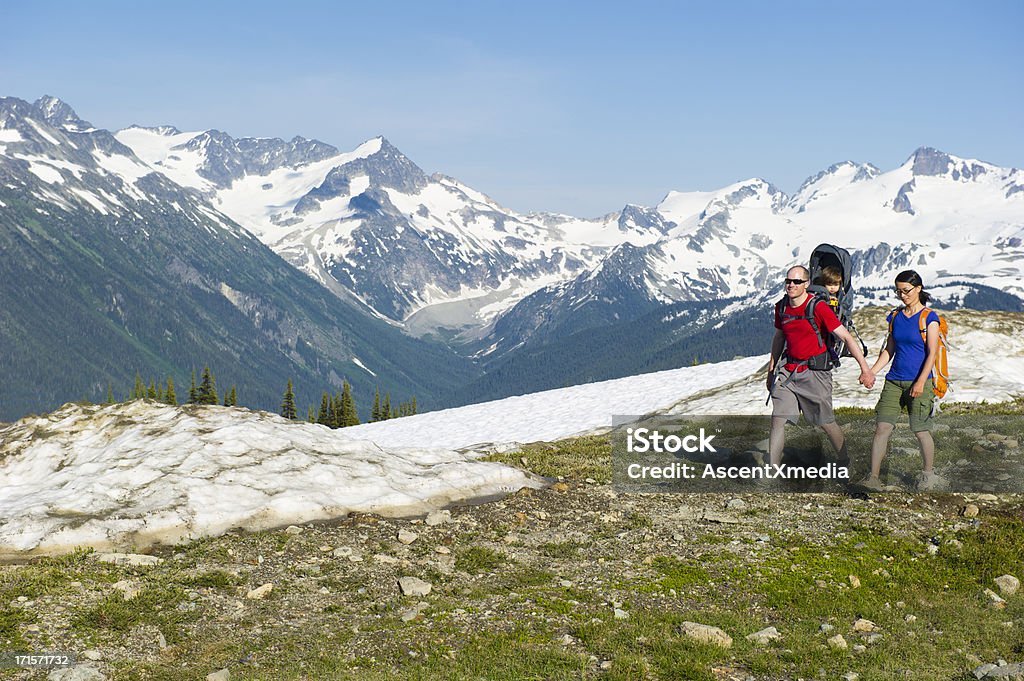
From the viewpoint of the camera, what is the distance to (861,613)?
10547 millimetres

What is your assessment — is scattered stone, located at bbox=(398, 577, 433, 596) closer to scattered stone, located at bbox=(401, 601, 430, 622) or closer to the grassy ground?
the grassy ground

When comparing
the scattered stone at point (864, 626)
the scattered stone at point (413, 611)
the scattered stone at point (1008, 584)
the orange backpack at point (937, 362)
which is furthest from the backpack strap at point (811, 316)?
the scattered stone at point (413, 611)

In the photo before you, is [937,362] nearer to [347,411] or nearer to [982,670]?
[982,670]

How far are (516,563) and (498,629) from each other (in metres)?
2.68

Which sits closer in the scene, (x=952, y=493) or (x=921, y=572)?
(x=921, y=572)

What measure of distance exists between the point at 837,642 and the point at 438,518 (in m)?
7.66

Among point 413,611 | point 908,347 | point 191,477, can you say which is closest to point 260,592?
point 413,611

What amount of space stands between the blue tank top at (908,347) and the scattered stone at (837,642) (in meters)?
7.28

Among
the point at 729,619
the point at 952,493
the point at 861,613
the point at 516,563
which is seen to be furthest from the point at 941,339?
the point at 516,563

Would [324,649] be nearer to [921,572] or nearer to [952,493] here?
[921,572]

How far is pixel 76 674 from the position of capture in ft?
29.1

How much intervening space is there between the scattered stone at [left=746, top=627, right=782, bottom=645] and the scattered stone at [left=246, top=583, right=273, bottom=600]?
6569 mm

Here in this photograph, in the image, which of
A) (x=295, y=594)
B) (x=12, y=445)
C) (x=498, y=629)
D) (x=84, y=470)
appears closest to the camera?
(x=498, y=629)

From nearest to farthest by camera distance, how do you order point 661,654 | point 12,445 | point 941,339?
point 661,654 → point 941,339 → point 12,445
